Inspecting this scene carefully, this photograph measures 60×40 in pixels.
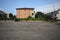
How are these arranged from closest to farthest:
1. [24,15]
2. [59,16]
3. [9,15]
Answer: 1. [59,16]
2. [24,15]
3. [9,15]

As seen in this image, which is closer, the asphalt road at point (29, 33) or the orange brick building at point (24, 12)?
the asphalt road at point (29, 33)

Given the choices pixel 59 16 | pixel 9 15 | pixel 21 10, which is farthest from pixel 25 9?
pixel 59 16

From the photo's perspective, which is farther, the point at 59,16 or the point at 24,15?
the point at 24,15

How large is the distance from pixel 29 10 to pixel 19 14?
5664 mm

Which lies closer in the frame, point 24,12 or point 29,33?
point 29,33

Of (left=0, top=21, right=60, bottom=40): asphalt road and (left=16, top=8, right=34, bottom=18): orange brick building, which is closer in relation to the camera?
(left=0, top=21, right=60, bottom=40): asphalt road

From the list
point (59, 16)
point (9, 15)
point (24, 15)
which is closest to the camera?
point (59, 16)

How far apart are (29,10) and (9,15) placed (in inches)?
478

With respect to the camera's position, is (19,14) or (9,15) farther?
(9,15)

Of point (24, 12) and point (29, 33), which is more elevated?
point (24, 12)

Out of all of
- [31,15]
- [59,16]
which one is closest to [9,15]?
[31,15]

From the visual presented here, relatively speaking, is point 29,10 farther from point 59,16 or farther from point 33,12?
point 59,16

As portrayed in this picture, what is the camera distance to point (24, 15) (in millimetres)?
75250

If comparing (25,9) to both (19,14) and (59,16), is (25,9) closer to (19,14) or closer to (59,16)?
(19,14)
